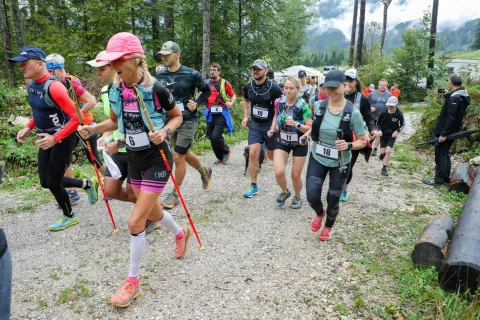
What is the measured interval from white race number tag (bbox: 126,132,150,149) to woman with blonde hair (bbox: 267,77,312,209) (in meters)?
2.36

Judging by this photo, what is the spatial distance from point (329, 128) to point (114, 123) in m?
2.52

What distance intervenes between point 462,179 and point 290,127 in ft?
13.2

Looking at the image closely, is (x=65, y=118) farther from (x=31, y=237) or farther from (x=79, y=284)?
(x=79, y=284)

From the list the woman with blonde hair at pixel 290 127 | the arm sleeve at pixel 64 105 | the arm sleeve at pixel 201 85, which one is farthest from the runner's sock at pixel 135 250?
the arm sleeve at pixel 201 85

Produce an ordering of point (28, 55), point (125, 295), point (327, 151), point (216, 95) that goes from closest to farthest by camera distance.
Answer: point (125, 295)
point (28, 55)
point (327, 151)
point (216, 95)

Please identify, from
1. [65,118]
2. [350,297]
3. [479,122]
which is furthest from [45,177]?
[479,122]

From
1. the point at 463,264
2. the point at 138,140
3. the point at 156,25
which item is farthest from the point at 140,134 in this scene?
the point at 156,25

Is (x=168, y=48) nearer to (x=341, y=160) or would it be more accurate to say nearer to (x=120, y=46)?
(x=120, y=46)

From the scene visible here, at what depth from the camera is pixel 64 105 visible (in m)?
4.15

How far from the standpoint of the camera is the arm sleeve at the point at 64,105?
4102 millimetres

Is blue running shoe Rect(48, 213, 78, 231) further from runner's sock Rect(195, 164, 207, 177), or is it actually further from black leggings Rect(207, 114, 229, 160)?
black leggings Rect(207, 114, 229, 160)

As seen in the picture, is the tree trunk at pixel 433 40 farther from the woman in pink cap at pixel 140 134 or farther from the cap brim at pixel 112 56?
the cap brim at pixel 112 56

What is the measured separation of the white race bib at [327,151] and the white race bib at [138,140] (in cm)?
220

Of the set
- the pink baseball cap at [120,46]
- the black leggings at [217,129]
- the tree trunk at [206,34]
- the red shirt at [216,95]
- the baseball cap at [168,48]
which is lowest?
the black leggings at [217,129]
